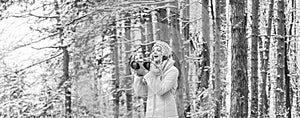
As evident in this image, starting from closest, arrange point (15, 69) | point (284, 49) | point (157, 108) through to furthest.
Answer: point (157, 108)
point (15, 69)
point (284, 49)

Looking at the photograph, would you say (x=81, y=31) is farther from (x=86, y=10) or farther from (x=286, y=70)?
(x=286, y=70)

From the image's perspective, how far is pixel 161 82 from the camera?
21.7ft

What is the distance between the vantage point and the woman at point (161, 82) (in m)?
6.61

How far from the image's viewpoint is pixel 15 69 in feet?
42.7

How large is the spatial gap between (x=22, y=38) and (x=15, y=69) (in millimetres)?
758

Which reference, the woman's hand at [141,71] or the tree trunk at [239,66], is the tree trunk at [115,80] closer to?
the tree trunk at [239,66]

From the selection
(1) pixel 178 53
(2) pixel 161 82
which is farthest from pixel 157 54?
(1) pixel 178 53

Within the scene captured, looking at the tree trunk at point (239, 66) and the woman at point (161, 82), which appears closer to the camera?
the woman at point (161, 82)

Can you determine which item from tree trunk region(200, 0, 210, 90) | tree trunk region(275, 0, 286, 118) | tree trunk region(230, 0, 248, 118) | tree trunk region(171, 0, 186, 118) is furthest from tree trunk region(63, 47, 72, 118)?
tree trunk region(275, 0, 286, 118)

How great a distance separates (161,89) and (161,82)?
0.27 feet

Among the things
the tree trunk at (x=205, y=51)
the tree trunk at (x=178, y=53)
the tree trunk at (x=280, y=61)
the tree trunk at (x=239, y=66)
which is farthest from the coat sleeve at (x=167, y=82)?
the tree trunk at (x=280, y=61)

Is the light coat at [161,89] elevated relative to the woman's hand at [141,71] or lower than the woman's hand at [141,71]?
lower

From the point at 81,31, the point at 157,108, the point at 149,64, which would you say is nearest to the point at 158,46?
the point at 149,64

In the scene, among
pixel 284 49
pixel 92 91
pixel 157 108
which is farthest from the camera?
pixel 92 91
